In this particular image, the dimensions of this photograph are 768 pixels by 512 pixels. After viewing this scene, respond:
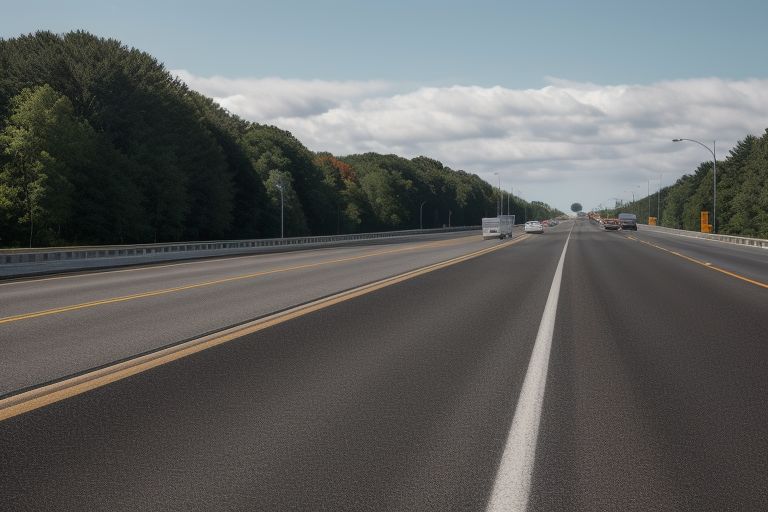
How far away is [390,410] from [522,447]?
1.32m

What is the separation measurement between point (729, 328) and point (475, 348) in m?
4.31

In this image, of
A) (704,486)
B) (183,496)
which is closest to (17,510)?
(183,496)

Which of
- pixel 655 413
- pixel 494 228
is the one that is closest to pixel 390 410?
pixel 655 413

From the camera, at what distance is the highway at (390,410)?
4215mm

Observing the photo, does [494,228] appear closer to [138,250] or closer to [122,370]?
[138,250]

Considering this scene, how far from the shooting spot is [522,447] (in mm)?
4953

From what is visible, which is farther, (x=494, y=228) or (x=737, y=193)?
(x=737, y=193)

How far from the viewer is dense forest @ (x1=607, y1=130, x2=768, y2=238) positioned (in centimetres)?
11256

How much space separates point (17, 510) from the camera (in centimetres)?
392

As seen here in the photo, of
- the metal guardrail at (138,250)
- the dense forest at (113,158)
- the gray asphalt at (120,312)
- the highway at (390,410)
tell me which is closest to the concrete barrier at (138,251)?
the metal guardrail at (138,250)

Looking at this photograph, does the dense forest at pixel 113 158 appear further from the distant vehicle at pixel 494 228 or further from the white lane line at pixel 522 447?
the white lane line at pixel 522 447

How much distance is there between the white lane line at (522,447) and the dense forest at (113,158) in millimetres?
58665

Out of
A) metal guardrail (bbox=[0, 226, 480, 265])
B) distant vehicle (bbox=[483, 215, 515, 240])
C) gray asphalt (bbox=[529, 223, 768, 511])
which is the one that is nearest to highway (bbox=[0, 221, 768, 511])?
gray asphalt (bbox=[529, 223, 768, 511])

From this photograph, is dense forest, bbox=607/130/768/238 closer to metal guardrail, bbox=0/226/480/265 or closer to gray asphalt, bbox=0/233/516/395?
metal guardrail, bbox=0/226/480/265
